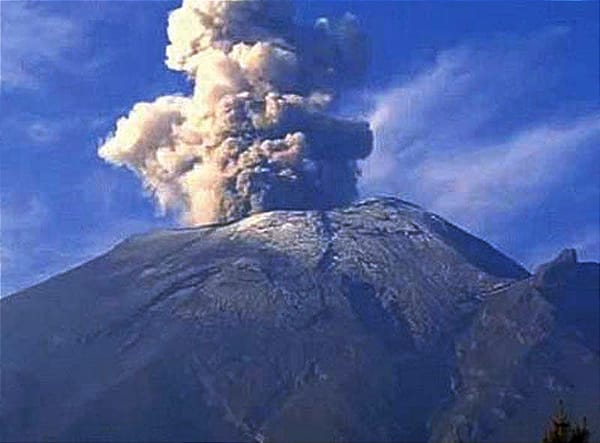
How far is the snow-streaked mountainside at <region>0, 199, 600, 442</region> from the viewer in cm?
14150

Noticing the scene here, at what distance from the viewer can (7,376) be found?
490 feet

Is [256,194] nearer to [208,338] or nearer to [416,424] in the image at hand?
[208,338]

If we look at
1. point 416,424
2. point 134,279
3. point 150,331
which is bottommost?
point 416,424

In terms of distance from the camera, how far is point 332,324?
171250mm

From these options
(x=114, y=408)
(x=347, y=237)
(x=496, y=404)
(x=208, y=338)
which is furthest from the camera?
(x=347, y=237)

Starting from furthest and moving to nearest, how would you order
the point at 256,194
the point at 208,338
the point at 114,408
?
the point at 256,194 < the point at 208,338 < the point at 114,408

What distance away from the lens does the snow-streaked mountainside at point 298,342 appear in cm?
14150

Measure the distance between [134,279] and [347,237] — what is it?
3360 cm

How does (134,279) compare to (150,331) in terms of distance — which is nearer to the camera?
(150,331)

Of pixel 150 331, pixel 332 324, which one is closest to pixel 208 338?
pixel 150 331

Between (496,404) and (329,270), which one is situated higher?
(329,270)

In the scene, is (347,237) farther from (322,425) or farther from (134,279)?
(322,425)

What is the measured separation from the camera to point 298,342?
164 metres

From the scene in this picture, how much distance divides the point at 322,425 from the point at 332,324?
29.1m
